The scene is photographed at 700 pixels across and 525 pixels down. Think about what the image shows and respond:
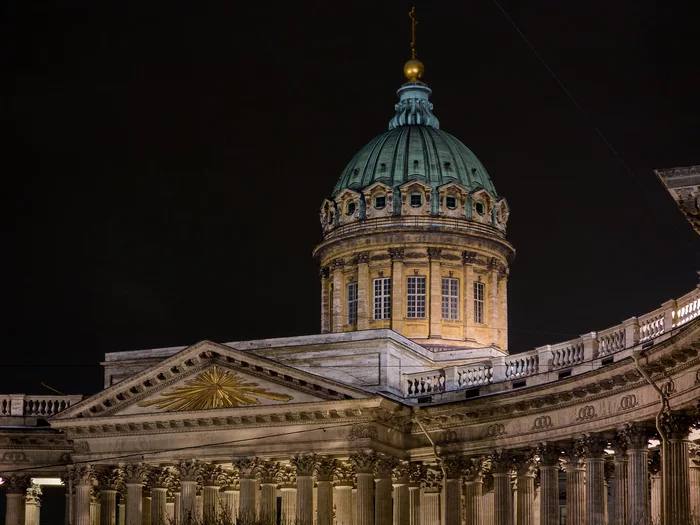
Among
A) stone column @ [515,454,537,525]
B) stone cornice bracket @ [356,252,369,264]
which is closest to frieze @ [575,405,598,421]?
stone column @ [515,454,537,525]

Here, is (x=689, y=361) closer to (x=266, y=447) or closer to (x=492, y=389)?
(x=492, y=389)

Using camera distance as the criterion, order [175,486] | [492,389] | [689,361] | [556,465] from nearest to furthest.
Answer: [689,361], [556,465], [492,389], [175,486]

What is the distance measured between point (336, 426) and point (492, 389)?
7.16 m

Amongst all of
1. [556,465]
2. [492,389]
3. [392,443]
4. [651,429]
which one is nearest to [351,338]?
[392,443]

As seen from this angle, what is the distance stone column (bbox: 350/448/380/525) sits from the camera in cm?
6197

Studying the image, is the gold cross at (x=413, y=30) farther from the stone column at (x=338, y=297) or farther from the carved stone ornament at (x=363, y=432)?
the carved stone ornament at (x=363, y=432)

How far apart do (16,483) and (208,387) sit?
1240cm

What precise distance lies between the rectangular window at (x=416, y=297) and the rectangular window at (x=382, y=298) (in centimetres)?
110

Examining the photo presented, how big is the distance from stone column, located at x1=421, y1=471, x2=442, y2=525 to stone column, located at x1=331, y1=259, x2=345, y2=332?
16087mm

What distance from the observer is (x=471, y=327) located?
82.1 metres

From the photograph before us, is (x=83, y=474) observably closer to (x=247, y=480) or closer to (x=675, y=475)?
(x=247, y=480)

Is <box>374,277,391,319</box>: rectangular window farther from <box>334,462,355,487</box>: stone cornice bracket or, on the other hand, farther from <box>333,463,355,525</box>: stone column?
<box>334,462,355,487</box>: stone cornice bracket

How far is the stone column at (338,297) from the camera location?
84.3 m

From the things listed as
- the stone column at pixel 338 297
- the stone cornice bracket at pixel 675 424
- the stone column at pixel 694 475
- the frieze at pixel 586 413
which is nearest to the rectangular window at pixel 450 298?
the stone column at pixel 338 297
